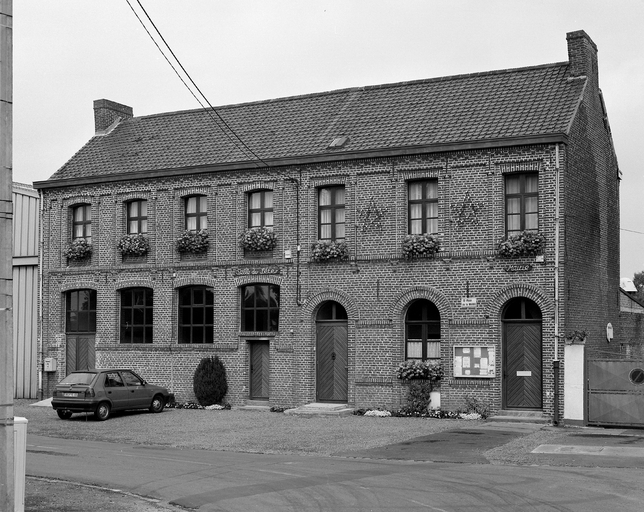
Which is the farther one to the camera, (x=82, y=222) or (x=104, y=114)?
(x=104, y=114)

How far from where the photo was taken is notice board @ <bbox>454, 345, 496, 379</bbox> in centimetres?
2533

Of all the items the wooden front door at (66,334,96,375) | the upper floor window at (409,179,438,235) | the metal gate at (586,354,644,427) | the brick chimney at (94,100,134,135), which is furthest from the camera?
the brick chimney at (94,100,134,135)

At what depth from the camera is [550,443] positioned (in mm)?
19719

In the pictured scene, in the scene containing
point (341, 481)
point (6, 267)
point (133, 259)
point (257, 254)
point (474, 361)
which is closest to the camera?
point (6, 267)

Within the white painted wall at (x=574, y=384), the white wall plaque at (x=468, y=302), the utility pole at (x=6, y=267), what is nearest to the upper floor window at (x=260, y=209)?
the white wall plaque at (x=468, y=302)

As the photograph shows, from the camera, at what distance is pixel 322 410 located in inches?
1056

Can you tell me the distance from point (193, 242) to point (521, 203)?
10.5 metres

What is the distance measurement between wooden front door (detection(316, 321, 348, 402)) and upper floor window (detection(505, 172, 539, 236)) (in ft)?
19.0

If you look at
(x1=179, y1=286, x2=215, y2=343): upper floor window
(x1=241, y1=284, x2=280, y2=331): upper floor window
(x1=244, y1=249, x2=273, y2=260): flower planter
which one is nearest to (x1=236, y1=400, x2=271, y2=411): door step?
(x1=241, y1=284, x2=280, y2=331): upper floor window

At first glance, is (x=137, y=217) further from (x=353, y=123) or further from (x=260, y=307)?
(x=353, y=123)

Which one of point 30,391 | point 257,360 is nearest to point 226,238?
point 257,360

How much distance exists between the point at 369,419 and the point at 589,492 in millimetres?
12456

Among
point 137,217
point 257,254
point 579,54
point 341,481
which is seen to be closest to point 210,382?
point 257,254

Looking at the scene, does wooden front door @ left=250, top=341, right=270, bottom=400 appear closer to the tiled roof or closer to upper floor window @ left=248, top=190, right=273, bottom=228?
upper floor window @ left=248, top=190, right=273, bottom=228
